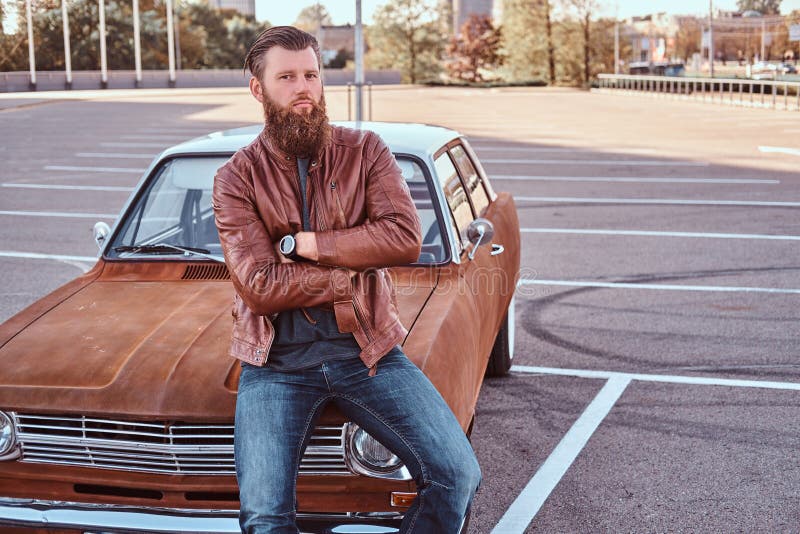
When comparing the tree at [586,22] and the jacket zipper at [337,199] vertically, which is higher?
the tree at [586,22]

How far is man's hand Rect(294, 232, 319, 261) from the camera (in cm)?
308

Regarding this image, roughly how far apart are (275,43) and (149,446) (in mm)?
1325

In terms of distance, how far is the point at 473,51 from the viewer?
111 meters

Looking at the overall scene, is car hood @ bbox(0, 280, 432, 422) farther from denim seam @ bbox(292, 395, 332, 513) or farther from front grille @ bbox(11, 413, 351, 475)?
denim seam @ bbox(292, 395, 332, 513)

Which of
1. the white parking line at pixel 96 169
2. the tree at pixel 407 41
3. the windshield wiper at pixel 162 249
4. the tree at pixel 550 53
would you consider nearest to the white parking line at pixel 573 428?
the windshield wiper at pixel 162 249

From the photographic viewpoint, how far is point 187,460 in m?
3.28

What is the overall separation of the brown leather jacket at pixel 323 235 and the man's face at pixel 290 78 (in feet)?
0.48

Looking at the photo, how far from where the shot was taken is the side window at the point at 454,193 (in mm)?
4902

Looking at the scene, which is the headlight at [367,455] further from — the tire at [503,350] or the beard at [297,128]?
the tire at [503,350]

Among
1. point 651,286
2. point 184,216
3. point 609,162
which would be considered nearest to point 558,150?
point 609,162

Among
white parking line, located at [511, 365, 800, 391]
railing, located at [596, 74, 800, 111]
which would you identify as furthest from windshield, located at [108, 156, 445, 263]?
railing, located at [596, 74, 800, 111]

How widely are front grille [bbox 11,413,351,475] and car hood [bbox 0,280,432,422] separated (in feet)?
0.19

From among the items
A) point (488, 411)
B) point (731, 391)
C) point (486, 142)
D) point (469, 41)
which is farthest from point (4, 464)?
point (469, 41)

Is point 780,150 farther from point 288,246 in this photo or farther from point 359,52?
point 288,246
